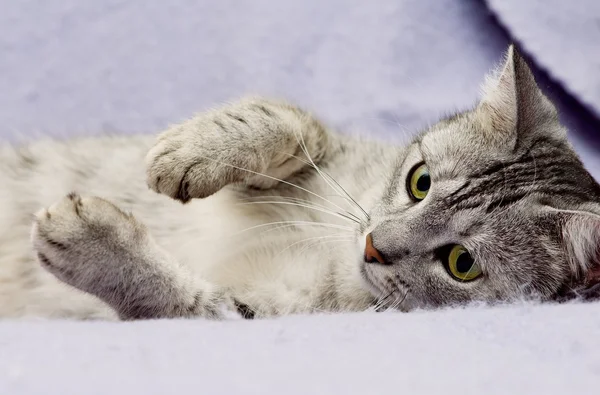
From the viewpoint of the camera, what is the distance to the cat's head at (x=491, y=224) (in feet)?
3.03

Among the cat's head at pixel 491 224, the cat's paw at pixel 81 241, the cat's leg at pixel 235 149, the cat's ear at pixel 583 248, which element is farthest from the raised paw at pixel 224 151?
the cat's ear at pixel 583 248

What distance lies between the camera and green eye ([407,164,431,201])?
1.02m

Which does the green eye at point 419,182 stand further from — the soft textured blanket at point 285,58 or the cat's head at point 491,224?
the soft textured blanket at point 285,58

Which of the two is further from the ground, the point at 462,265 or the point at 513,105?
the point at 513,105

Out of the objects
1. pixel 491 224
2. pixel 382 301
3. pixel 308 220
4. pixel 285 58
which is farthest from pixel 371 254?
pixel 285 58

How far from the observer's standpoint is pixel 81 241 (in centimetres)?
94

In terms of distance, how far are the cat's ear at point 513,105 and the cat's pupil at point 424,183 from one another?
12 centimetres

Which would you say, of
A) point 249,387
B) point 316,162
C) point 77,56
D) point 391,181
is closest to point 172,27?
point 77,56

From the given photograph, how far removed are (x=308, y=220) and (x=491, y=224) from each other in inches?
15.2

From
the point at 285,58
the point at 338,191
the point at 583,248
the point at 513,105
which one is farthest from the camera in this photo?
the point at 285,58

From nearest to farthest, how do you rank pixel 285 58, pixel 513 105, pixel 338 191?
pixel 513 105
pixel 338 191
pixel 285 58

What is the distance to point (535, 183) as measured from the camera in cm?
98

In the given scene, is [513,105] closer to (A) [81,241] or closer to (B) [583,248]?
(B) [583,248]

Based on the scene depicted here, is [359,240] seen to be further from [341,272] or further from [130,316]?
[130,316]
